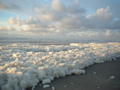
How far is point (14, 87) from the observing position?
461 centimetres

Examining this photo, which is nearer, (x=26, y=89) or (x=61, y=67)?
(x=26, y=89)

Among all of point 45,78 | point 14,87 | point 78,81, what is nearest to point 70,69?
point 78,81

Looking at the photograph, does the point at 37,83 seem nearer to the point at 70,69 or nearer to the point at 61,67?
the point at 61,67

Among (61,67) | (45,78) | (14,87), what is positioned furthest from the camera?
(61,67)

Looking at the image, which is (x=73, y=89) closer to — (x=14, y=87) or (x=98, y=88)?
(x=98, y=88)

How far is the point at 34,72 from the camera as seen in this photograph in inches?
227

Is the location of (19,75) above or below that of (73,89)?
above

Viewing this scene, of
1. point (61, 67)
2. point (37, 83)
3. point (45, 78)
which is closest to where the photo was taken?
point (37, 83)

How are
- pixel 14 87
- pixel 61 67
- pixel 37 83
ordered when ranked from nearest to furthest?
pixel 14 87 → pixel 37 83 → pixel 61 67

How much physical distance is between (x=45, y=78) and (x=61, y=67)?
140 cm

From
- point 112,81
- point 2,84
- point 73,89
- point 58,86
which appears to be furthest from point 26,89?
point 112,81

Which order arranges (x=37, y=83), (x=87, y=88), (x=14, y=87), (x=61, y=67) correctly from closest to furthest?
1. (x=14, y=87)
2. (x=87, y=88)
3. (x=37, y=83)
4. (x=61, y=67)

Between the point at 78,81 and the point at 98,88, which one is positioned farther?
the point at 78,81

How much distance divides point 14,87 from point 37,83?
107cm
